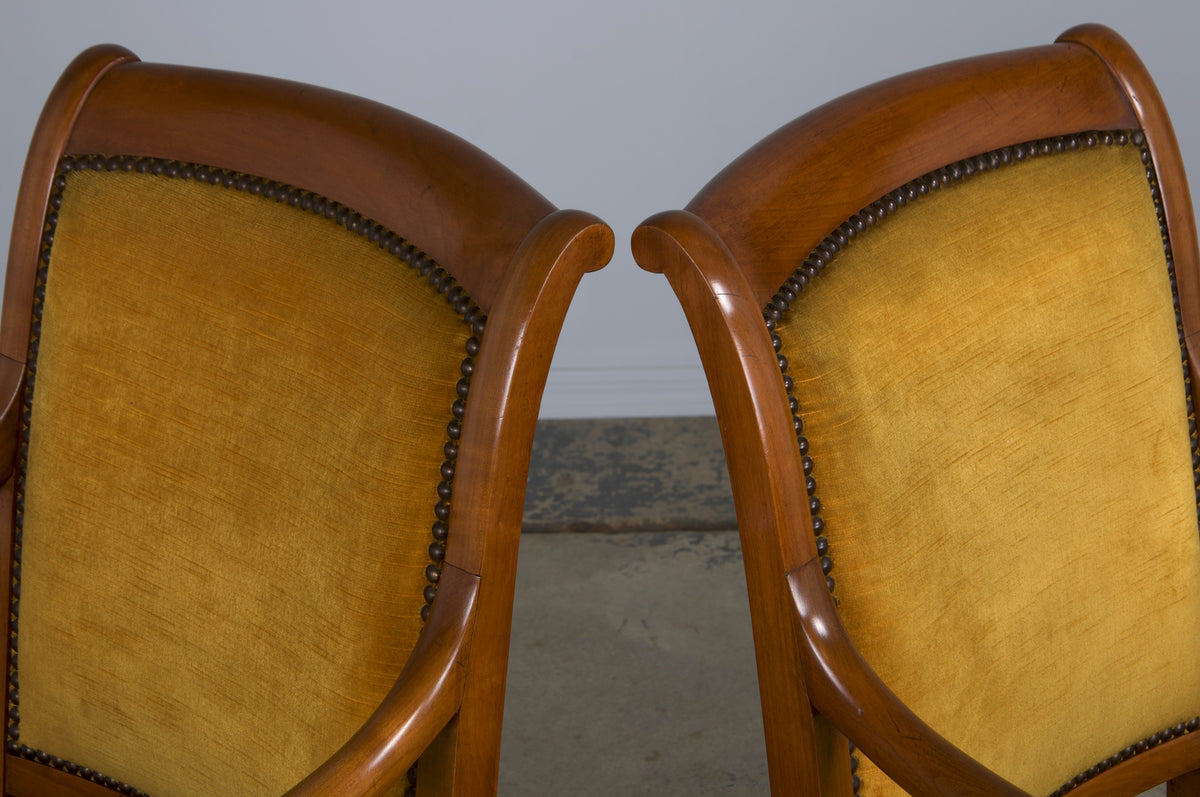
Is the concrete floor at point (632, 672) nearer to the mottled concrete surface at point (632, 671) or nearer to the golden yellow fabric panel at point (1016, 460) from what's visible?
the mottled concrete surface at point (632, 671)

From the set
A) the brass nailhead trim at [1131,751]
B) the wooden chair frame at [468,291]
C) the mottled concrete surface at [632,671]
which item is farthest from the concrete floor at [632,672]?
the wooden chair frame at [468,291]

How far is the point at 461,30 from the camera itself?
8.00 feet

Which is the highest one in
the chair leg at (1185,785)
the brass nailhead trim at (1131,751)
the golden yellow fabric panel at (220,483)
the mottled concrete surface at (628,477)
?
the mottled concrete surface at (628,477)

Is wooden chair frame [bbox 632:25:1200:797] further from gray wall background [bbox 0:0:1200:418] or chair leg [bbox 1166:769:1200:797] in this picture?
gray wall background [bbox 0:0:1200:418]

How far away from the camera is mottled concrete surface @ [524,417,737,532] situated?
230cm

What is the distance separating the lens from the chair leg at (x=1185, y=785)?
856 millimetres

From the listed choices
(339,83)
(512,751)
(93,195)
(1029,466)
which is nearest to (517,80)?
(339,83)

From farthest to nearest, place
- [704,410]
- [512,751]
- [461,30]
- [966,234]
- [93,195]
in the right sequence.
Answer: [704,410] < [461,30] < [512,751] < [93,195] < [966,234]

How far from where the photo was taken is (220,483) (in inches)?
28.5

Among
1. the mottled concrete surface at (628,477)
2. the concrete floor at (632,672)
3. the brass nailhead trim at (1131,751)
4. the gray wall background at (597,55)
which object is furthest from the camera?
the gray wall background at (597,55)

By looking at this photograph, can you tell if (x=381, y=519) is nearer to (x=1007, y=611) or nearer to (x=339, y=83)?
(x=1007, y=611)

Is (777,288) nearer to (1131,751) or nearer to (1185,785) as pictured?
(1131,751)

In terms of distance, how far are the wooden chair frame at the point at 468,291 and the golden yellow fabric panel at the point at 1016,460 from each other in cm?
13

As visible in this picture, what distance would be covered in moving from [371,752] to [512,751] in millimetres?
1194
